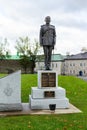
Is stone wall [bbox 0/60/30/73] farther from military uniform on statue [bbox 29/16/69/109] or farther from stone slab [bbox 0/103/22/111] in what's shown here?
stone slab [bbox 0/103/22/111]

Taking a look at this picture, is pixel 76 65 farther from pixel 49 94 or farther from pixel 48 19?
pixel 49 94

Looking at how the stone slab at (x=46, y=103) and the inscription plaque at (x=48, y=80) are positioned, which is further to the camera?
the inscription plaque at (x=48, y=80)

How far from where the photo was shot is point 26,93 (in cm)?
1811

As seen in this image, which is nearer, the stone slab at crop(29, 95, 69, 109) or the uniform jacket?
the stone slab at crop(29, 95, 69, 109)

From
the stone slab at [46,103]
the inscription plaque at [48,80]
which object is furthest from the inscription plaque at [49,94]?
the inscription plaque at [48,80]

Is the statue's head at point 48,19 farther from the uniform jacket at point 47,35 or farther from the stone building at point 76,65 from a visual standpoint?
the stone building at point 76,65

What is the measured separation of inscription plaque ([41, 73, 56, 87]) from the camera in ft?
40.9

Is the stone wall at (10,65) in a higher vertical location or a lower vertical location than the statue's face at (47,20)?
lower

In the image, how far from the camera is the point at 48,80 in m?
12.5

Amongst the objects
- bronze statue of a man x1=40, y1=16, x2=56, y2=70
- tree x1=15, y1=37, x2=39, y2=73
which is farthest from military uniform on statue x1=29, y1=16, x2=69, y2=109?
tree x1=15, y1=37, x2=39, y2=73

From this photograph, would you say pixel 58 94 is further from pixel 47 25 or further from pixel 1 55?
pixel 1 55

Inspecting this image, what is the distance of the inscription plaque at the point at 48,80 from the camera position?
40.9 feet

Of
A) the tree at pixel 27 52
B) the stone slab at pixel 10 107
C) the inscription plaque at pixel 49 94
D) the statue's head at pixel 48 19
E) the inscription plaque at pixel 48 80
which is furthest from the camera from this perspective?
the tree at pixel 27 52

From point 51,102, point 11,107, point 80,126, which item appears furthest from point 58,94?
point 80,126
